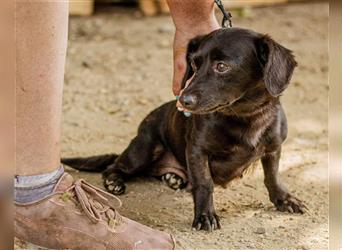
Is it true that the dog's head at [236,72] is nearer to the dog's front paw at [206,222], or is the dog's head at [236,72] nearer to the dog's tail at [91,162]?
the dog's front paw at [206,222]

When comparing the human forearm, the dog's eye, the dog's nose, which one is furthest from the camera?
the human forearm

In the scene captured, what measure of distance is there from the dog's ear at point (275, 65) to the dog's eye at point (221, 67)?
0.16 m

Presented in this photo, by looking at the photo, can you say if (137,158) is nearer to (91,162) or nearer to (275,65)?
(91,162)

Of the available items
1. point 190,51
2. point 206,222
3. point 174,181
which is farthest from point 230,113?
point 174,181

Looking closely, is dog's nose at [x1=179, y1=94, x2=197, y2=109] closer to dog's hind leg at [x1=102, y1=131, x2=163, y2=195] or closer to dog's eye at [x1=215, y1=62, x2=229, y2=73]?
dog's eye at [x1=215, y1=62, x2=229, y2=73]

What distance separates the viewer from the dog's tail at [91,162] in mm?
3805

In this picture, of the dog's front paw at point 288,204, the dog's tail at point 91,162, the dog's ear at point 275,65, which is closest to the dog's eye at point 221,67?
the dog's ear at point 275,65

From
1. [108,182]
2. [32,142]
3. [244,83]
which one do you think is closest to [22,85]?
[32,142]

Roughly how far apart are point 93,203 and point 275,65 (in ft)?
3.11

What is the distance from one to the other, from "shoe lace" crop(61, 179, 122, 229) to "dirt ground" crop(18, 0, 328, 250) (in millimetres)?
332

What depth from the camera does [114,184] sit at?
3553 millimetres

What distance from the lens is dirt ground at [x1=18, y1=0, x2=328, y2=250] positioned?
10.1 ft

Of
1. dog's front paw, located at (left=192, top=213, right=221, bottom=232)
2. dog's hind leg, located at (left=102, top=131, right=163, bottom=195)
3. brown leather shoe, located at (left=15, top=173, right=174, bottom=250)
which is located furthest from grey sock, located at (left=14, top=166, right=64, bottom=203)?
dog's hind leg, located at (left=102, top=131, right=163, bottom=195)

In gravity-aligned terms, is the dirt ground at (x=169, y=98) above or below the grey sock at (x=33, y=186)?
below
